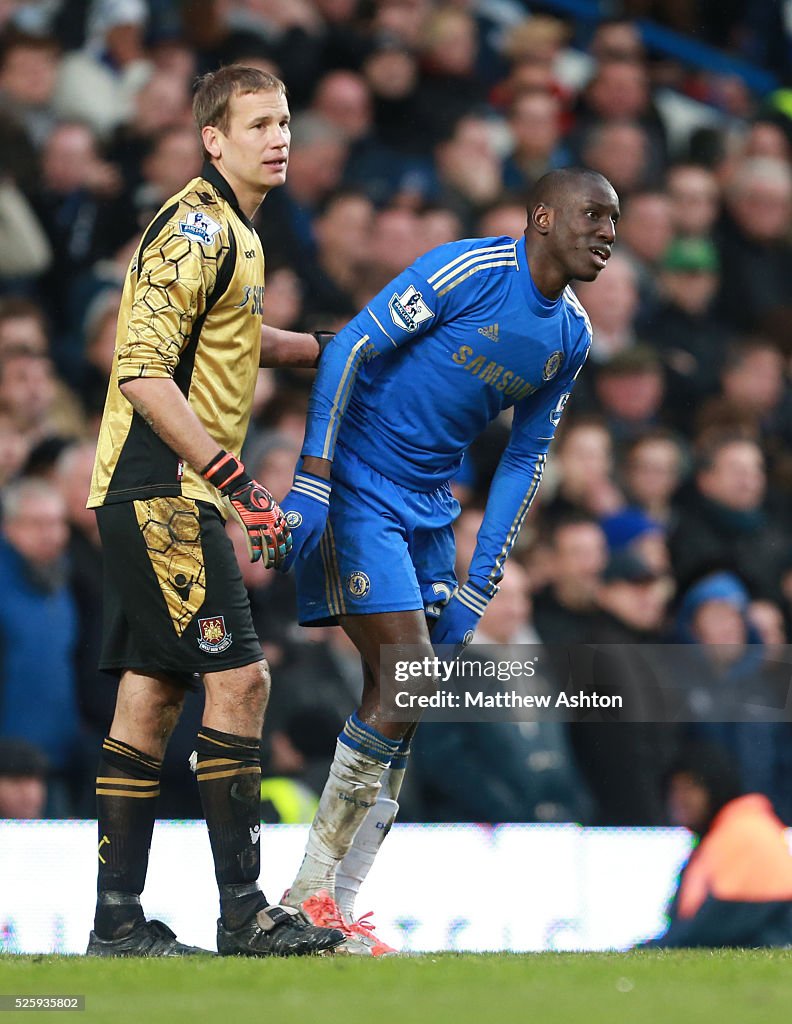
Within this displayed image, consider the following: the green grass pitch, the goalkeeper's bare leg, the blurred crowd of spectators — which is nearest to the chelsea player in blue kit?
the goalkeeper's bare leg

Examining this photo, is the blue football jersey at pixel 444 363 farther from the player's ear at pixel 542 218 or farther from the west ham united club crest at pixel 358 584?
the west ham united club crest at pixel 358 584

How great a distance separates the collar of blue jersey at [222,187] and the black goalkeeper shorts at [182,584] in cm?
77

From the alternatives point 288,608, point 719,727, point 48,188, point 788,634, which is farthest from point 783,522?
point 48,188

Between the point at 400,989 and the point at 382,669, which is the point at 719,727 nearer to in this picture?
the point at 382,669

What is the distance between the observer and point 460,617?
462 centimetres

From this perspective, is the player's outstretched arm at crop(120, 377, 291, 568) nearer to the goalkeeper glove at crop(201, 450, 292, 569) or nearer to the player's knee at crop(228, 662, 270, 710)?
the goalkeeper glove at crop(201, 450, 292, 569)

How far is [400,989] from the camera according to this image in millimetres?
3311

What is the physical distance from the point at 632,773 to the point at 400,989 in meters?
3.21

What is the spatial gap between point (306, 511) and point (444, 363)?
59cm

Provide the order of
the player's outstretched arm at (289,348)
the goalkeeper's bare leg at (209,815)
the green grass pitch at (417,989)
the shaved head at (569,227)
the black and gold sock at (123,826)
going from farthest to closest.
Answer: the player's outstretched arm at (289,348), the shaved head at (569,227), the black and gold sock at (123,826), the goalkeeper's bare leg at (209,815), the green grass pitch at (417,989)

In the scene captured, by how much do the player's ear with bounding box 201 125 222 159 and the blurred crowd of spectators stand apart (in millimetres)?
2409

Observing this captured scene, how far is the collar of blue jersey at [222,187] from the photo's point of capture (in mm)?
4117

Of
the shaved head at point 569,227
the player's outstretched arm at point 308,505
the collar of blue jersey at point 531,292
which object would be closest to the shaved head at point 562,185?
the shaved head at point 569,227

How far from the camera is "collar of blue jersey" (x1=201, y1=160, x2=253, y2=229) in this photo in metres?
4.12
